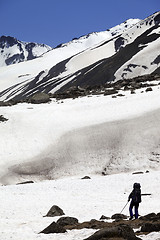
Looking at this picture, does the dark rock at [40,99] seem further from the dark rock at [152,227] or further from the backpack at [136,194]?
the dark rock at [152,227]

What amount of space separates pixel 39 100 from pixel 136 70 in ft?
118

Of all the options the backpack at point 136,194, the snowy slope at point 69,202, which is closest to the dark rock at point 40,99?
the snowy slope at point 69,202

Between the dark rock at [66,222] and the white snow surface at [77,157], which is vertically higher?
the white snow surface at [77,157]

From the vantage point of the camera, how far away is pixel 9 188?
23.6 m

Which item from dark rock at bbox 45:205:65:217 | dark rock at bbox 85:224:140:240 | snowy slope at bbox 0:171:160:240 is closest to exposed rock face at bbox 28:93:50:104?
snowy slope at bbox 0:171:160:240

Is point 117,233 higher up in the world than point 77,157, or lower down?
lower down

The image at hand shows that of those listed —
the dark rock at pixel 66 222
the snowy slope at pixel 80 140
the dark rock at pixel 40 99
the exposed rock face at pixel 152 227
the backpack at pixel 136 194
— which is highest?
the dark rock at pixel 40 99

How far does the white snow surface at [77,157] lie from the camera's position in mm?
17609

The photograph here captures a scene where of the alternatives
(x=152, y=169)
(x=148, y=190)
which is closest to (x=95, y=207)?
(x=148, y=190)

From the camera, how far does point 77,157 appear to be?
32.5 meters

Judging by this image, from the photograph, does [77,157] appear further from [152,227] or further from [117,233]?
[117,233]

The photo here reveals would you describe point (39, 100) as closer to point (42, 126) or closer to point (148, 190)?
point (42, 126)

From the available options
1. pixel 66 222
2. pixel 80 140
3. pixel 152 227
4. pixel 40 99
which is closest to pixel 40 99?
pixel 40 99

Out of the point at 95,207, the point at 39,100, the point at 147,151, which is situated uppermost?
the point at 39,100
